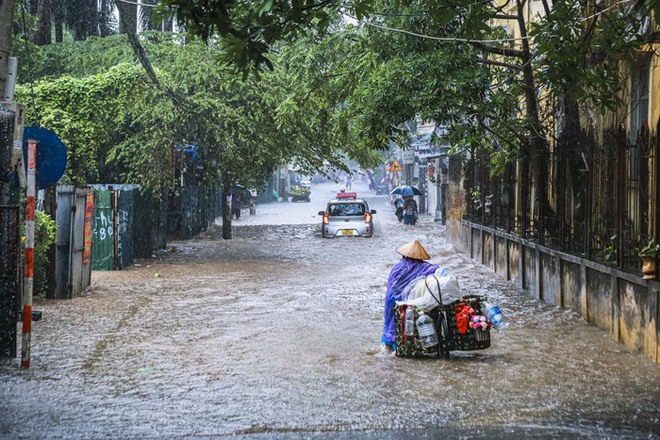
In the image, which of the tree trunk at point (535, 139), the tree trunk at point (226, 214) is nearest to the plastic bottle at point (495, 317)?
the tree trunk at point (535, 139)

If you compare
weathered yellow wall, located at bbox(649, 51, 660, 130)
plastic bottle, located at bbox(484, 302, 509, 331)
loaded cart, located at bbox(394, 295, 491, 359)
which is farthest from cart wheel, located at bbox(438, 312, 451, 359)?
weathered yellow wall, located at bbox(649, 51, 660, 130)

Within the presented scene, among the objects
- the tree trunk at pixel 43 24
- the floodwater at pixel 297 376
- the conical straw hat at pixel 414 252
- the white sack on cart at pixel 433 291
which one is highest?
the tree trunk at pixel 43 24

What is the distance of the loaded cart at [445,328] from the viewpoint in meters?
10.5

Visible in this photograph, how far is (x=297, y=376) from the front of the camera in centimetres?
974

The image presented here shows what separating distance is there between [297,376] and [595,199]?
6.61 metres

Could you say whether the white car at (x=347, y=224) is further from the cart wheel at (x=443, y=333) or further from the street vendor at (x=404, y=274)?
the cart wheel at (x=443, y=333)

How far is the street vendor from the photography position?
10930 millimetres

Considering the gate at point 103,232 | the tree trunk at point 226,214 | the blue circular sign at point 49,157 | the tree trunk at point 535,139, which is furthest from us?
the tree trunk at point 226,214

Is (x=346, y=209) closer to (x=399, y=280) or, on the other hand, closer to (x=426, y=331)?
(x=399, y=280)

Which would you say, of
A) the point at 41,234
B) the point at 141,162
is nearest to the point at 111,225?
the point at 141,162

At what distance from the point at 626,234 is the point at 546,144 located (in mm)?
5853

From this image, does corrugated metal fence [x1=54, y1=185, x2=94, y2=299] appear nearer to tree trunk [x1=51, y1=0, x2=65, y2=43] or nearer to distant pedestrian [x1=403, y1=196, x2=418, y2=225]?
tree trunk [x1=51, y1=0, x2=65, y2=43]

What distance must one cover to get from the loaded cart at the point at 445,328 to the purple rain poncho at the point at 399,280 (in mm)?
353

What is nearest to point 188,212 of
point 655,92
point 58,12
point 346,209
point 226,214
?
point 226,214
